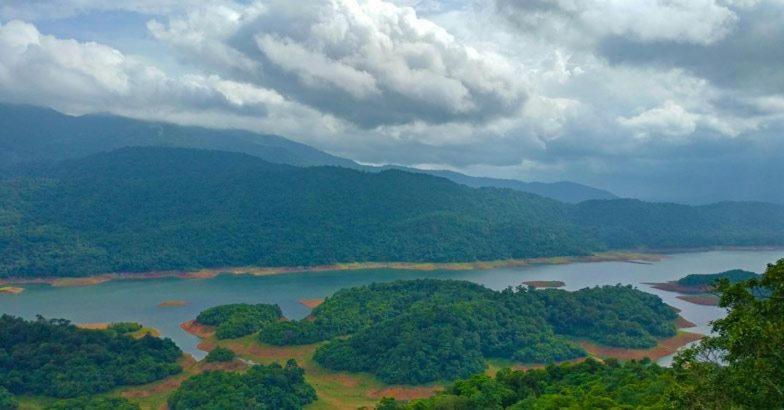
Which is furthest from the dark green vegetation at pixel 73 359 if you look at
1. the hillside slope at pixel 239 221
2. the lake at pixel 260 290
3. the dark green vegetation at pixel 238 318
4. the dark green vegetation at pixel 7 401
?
the hillside slope at pixel 239 221

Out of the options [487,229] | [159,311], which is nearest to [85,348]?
[159,311]

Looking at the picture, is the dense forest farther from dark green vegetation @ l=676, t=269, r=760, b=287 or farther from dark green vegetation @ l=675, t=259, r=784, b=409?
dark green vegetation @ l=676, t=269, r=760, b=287

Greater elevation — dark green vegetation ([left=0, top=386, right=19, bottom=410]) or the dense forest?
the dense forest

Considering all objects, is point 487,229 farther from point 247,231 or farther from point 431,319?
point 431,319

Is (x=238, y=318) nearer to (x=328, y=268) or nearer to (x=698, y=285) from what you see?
(x=328, y=268)

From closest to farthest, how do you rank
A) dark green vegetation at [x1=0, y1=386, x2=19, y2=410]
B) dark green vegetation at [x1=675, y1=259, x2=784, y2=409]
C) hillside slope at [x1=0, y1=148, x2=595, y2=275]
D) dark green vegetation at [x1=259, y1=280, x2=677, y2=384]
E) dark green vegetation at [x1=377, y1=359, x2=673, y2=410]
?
dark green vegetation at [x1=675, y1=259, x2=784, y2=409] < dark green vegetation at [x1=377, y1=359, x2=673, y2=410] < dark green vegetation at [x1=0, y1=386, x2=19, y2=410] < dark green vegetation at [x1=259, y1=280, x2=677, y2=384] < hillside slope at [x1=0, y1=148, x2=595, y2=275]

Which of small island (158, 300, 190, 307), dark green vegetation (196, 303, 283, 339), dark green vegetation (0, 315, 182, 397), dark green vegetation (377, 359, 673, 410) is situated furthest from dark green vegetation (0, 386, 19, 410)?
small island (158, 300, 190, 307)

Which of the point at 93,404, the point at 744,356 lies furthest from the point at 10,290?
the point at 744,356
